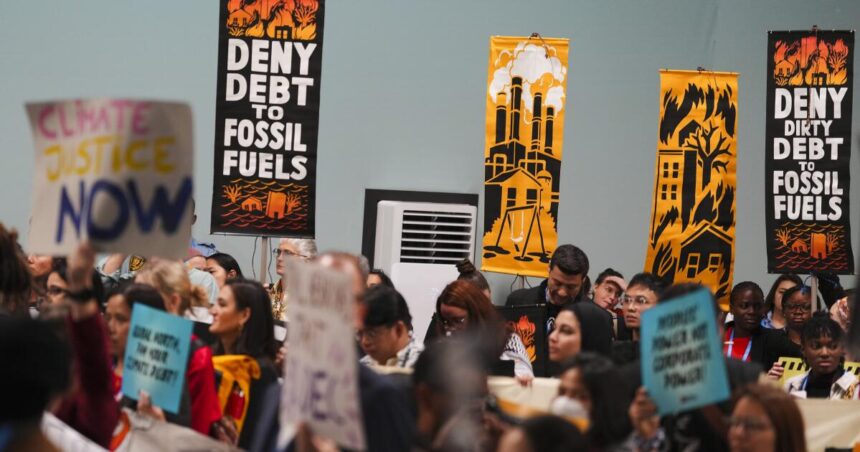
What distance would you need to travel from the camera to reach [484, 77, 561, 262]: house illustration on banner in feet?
30.2

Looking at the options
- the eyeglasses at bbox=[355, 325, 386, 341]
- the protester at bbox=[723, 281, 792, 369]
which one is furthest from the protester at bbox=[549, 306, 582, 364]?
the protester at bbox=[723, 281, 792, 369]

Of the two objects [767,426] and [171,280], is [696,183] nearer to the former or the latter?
[171,280]

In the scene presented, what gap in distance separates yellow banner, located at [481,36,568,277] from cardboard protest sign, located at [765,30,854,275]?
148 centimetres

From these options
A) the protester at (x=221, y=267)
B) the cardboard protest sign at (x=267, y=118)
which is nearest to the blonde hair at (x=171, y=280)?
the cardboard protest sign at (x=267, y=118)

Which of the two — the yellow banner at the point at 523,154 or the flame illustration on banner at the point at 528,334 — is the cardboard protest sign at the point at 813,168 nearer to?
the yellow banner at the point at 523,154

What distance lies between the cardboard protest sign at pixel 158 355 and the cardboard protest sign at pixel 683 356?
1.60m

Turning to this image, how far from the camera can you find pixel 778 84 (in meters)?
9.48

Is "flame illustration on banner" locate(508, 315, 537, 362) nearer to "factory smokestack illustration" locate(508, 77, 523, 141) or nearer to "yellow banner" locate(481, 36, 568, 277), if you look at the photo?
"yellow banner" locate(481, 36, 568, 277)

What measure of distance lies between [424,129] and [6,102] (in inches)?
129

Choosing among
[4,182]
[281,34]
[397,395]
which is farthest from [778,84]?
[397,395]

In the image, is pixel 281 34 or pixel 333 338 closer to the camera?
pixel 333 338

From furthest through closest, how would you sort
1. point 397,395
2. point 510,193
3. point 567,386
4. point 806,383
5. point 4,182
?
point 4,182 → point 510,193 → point 806,383 → point 567,386 → point 397,395

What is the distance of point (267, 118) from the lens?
8.24m

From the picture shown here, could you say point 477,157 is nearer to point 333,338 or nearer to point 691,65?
point 691,65
